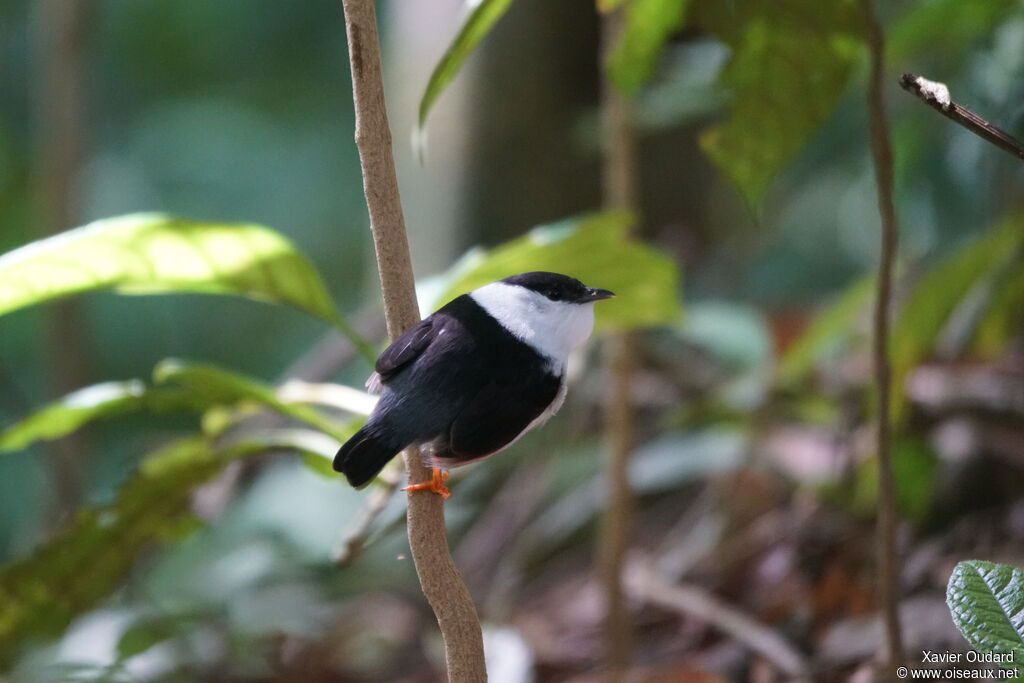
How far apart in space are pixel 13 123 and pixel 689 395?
5078 millimetres

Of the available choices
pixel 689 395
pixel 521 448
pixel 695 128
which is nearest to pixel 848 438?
pixel 689 395

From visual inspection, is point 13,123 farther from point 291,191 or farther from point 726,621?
point 726,621

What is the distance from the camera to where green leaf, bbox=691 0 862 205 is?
3.70 feet

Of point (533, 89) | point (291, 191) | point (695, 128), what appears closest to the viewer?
point (533, 89)

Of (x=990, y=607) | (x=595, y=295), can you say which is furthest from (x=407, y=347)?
(x=990, y=607)

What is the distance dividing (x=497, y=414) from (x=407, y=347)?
10 cm

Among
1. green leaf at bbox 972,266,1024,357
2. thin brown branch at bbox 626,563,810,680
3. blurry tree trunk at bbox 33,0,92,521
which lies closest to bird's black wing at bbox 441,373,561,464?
thin brown branch at bbox 626,563,810,680

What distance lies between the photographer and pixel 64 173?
8.16 ft

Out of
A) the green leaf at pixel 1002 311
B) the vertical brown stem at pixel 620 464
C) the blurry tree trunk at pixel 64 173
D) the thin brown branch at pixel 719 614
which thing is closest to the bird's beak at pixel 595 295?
the vertical brown stem at pixel 620 464

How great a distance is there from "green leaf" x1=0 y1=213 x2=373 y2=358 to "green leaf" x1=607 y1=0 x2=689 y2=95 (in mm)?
465

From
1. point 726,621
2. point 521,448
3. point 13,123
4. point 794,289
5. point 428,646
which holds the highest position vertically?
point 13,123

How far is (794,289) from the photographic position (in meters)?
4.08

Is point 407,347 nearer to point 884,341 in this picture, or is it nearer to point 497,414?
point 497,414

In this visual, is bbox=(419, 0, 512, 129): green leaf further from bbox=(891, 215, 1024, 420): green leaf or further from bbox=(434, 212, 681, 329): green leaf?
bbox=(891, 215, 1024, 420): green leaf
